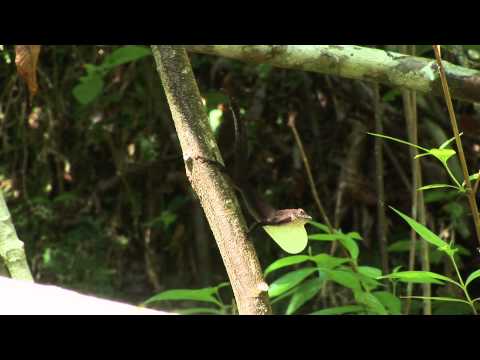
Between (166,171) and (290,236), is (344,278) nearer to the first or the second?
(290,236)

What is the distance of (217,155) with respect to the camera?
2.39ft

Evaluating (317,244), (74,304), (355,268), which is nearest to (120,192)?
(317,244)

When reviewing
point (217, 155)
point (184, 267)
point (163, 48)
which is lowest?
point (184, 267)

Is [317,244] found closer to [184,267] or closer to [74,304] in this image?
[184,267]

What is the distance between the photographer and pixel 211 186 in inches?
27.1

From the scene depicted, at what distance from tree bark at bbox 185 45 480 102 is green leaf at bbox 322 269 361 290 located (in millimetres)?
377

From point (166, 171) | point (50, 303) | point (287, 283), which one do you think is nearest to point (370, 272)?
point (287, 283)

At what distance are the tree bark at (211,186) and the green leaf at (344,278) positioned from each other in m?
0.56

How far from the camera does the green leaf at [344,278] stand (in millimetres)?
1207

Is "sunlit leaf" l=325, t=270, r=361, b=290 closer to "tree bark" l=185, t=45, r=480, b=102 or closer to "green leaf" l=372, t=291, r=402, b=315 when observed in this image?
"green leaf" l=372, t=291, r=402, b=315

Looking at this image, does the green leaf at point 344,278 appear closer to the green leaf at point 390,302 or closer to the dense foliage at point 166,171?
the green leaf at point 390,302

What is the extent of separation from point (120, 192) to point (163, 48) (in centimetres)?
207

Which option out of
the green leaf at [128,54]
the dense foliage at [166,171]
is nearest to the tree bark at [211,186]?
the green leaf at [128,54]

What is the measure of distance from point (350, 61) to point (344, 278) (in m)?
0.42
